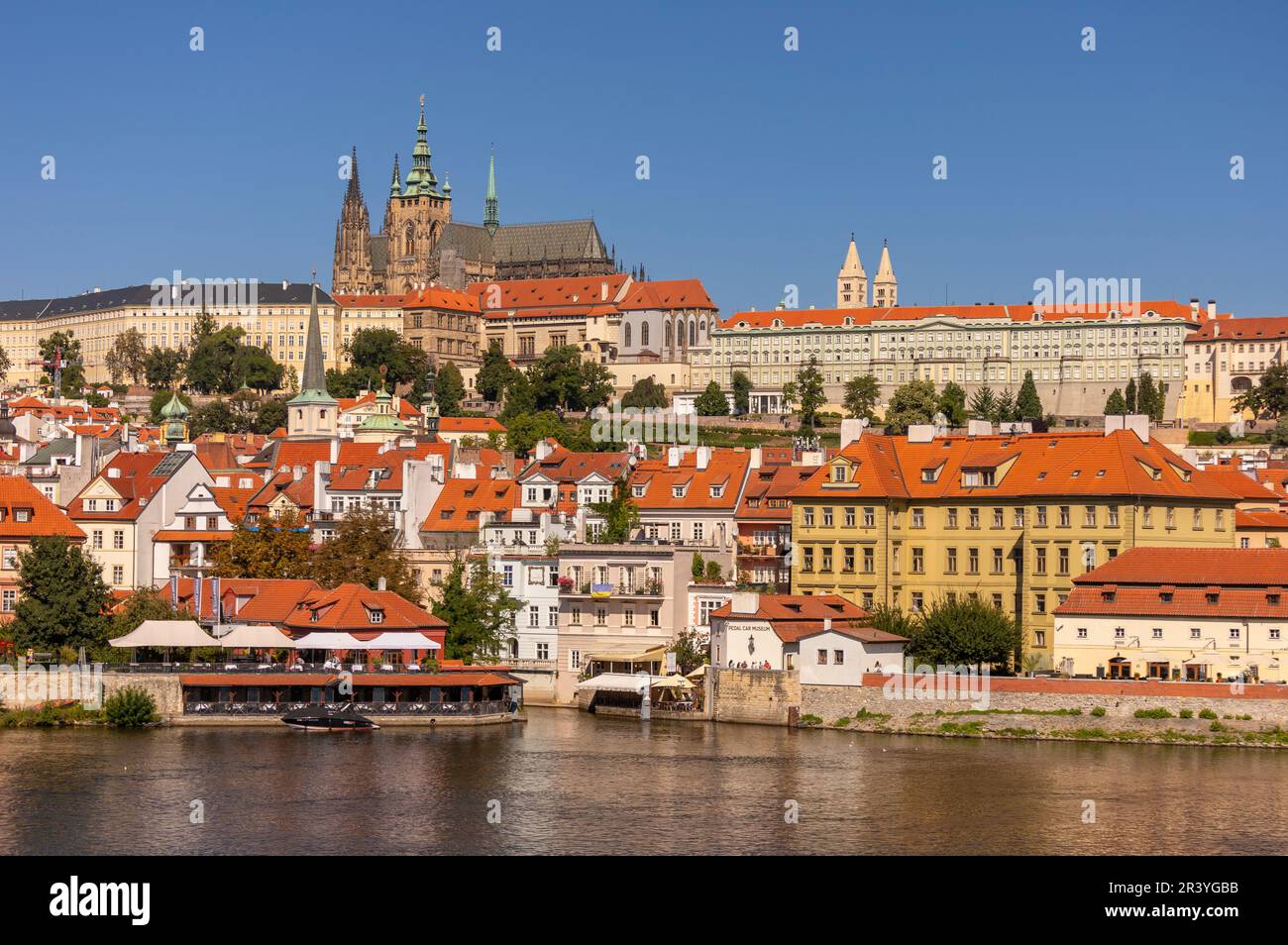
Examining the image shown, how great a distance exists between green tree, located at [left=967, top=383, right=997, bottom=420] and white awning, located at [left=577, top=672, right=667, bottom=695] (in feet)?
359

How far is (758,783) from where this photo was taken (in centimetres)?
→ 4484

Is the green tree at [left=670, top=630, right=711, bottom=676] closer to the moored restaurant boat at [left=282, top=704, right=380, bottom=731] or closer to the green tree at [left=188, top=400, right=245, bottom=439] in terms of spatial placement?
the moored restaurant boat at [left=282, top=704, right=380, bottom=731]

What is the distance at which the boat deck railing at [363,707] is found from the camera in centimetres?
5575

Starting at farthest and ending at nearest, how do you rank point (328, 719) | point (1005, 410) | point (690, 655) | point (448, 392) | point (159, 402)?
point (448, 392), point (159, 402), point (1005, 410), point (690, 655), point (328, 719)

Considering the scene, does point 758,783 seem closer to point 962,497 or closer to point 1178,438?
point 962,497

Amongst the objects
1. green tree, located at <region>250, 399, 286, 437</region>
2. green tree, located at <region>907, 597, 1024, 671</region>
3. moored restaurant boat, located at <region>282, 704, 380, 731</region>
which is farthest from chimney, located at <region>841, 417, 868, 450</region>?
green tree, located at <region>250, 399, 286, 437</region>

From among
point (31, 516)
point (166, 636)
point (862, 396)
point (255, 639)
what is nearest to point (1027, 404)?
point (862, 396)

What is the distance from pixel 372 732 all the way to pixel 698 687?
930 centimetres

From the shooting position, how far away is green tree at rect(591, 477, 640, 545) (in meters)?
65.1

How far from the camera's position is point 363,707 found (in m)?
56.0

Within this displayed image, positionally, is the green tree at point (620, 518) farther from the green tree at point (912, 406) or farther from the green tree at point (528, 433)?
the green tree at point (912, 406)

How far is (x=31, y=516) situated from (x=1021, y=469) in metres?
32.7

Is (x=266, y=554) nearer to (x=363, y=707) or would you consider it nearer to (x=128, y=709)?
(x=363, y=707)
